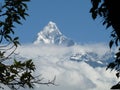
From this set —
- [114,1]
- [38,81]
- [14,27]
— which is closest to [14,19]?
[14,27]

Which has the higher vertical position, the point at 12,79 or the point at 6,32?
the point at 6,32

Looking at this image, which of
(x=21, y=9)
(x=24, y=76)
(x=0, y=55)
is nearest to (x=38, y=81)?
(x=24, y=76)

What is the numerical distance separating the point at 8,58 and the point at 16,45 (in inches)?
26.5

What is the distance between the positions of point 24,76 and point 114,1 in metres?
2.52

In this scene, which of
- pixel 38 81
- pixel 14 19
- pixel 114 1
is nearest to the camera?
pixel 114 1

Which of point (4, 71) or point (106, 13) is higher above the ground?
point (106, 13)

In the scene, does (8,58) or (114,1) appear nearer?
(114,1)

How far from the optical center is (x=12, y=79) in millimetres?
9508

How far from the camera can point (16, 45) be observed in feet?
33.4

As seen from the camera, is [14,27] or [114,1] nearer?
[114,1]

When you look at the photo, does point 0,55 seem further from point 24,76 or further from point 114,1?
point 114,1

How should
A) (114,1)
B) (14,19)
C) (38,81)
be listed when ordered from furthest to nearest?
A: (14,19) → (38,81) → (114,1)

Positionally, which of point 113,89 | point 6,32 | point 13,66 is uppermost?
point 6,32

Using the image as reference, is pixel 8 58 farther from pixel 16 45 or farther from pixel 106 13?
pixel 106 13
